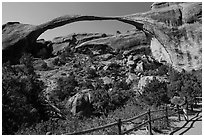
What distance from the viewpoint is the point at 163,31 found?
28.5m

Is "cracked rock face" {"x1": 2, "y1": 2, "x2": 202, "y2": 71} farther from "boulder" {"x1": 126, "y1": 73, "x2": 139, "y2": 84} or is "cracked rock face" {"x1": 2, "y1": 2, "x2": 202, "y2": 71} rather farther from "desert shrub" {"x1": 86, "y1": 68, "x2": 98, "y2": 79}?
"desert shrub" {"x1": 86, "y1": 68, "x2": 98, "y2": 79}

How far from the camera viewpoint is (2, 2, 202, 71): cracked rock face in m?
26.6

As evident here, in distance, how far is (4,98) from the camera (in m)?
11.3

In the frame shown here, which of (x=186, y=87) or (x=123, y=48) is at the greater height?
(x=123, y=48)

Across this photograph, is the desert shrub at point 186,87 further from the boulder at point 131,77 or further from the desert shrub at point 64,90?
the desert shrub at point 64,90

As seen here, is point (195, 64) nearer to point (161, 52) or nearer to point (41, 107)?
point (161, 52)

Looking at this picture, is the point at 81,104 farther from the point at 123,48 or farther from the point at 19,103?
the point at 123,48

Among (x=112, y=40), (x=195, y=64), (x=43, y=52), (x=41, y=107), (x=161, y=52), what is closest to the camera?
(x=41, y=107)

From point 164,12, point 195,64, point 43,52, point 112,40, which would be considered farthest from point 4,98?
point 112,40

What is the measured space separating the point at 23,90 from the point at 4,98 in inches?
84.3

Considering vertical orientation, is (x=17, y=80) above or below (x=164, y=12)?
below

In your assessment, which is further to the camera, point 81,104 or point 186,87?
point 81,104

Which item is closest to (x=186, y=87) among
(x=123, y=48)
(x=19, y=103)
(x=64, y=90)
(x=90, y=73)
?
(x=64, y=90)

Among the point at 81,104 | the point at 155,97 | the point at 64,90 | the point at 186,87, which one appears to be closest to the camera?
the point at 155,97
